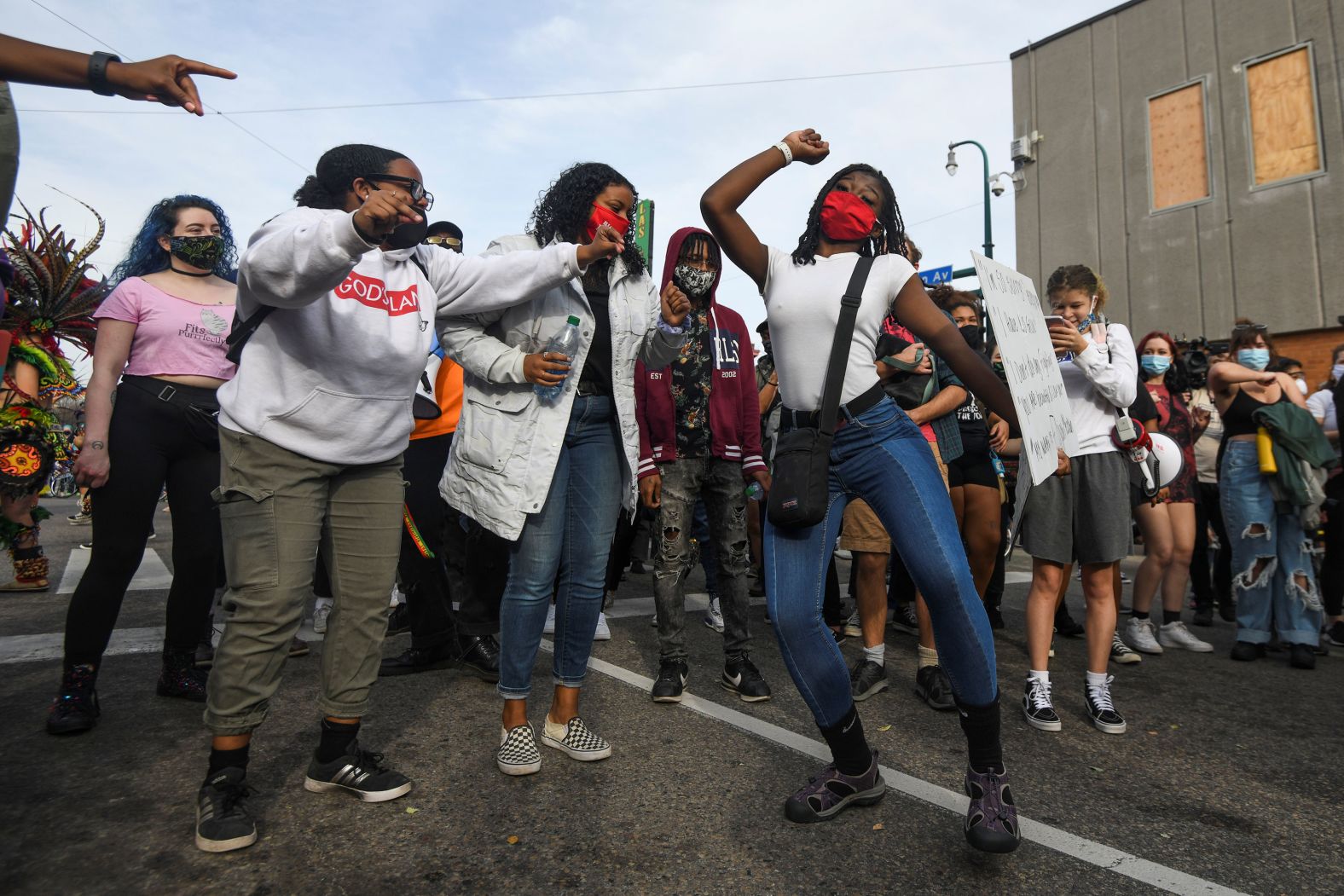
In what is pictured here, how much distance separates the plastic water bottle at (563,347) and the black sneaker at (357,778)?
130 centimetres

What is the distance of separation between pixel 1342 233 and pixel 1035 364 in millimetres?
16619

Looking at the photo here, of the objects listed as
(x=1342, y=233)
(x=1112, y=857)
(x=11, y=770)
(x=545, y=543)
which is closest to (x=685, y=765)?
(x=545, y=543)

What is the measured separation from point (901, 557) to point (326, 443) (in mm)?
1738

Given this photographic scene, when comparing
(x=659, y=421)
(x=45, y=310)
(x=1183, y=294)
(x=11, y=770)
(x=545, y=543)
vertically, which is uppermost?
(x=1183, y=294)

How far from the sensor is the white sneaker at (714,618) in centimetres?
548

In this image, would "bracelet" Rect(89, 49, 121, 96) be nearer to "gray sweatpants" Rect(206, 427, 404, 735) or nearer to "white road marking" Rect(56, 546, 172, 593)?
"gray sweatpants" Rect(206, 427, 404, 735)

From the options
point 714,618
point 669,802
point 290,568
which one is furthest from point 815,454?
point 714,618

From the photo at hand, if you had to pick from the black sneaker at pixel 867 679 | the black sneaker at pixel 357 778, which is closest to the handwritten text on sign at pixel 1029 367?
the black sneaker at pixel 867 679

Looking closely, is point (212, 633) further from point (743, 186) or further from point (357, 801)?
point (743, 186)

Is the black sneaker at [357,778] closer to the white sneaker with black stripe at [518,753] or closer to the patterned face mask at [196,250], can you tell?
the white sneaker with black stripe at [518,753]

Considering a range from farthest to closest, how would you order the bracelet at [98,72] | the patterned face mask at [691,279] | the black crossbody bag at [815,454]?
the patterned face mask at [691,279] < the black crossbody bag at [815,454] < the bracelet at [98,72]

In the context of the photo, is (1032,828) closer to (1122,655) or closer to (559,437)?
(559,437)

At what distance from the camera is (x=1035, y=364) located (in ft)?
8.70

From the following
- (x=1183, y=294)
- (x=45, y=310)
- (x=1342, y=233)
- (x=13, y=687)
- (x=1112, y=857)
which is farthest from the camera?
(x=1183, y=294)
